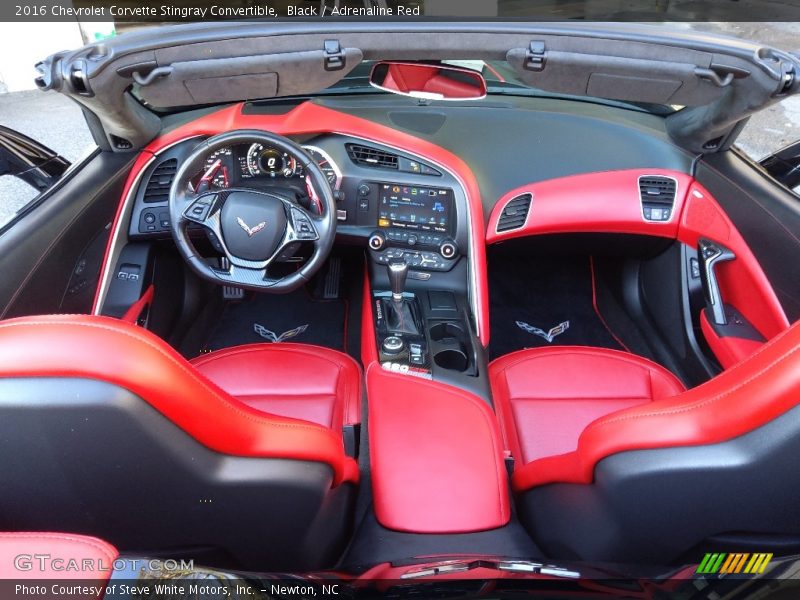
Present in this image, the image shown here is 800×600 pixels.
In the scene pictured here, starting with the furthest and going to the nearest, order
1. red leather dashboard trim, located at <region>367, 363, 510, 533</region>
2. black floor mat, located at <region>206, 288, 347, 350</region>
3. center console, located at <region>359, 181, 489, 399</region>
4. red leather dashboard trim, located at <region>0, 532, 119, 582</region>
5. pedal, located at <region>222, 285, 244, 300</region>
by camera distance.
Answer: pedal, located at <region>222, 285, 244, 300</region>
black floor mat, located at <region>206, 288, 347, 350</region>
center console, located at <region>359, 181, 489, 399</region>
red leather dashboard trim, located at <region>367, 363, 510, 533</region>
red leather dashboard trim, located at <region>0, 532, 119, 582</region>

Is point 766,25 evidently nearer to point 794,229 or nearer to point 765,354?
point 794,229

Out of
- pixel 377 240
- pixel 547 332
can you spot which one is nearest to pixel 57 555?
pixel 377 240

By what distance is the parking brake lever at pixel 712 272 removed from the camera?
2.05 m

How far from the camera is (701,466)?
2.91 ft

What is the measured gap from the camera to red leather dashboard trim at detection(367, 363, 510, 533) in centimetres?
147

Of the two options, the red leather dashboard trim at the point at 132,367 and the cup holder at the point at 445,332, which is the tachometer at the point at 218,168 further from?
the red leather dashboard trim at the point at 132,367

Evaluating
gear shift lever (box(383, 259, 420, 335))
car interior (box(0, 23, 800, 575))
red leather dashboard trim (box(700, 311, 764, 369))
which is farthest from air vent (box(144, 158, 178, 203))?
red leather dashboard trim (box(700, 311, 764, 369))

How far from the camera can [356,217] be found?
2148 mm

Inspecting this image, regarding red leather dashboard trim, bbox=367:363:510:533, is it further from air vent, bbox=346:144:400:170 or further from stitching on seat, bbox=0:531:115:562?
stitching on seat, bbox=0:531:115:562

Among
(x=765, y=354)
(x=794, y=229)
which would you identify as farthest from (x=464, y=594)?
(x=794, y=229)

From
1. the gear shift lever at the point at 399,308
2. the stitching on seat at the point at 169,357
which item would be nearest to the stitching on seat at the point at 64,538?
the stitching on seat at the point at 169,357

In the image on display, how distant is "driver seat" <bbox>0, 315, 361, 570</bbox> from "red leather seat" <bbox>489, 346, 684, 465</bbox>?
749 millimetres

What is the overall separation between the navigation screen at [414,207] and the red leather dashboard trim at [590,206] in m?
0.24

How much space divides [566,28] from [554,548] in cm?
123
